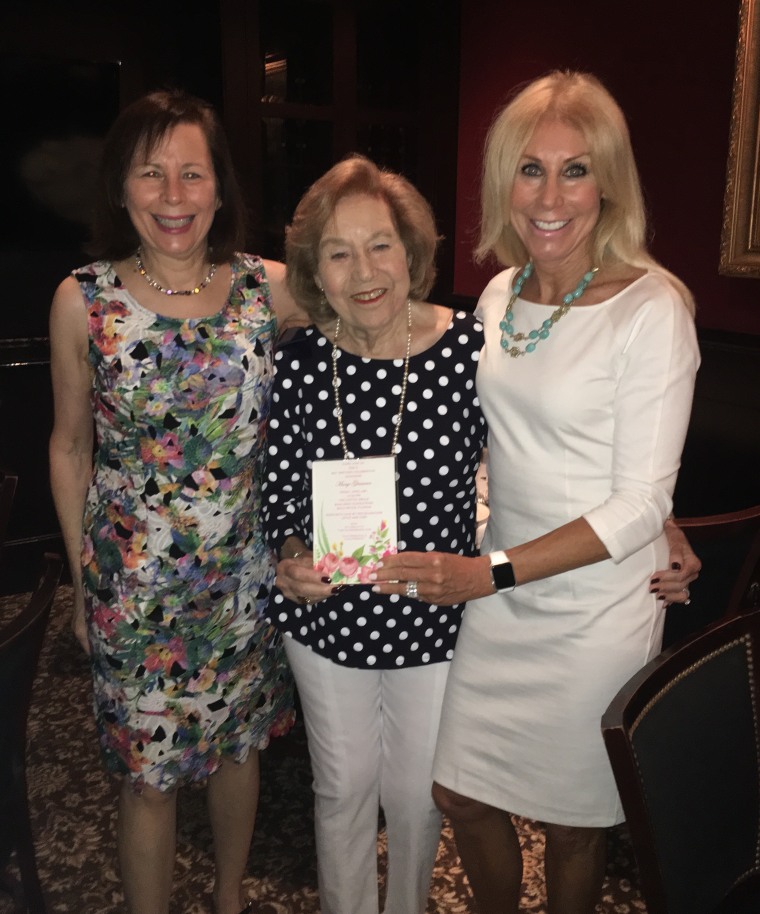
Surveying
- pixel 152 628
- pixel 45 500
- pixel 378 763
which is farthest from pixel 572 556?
pixel 45 500

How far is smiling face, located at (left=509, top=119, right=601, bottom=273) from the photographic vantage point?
148 centimetres

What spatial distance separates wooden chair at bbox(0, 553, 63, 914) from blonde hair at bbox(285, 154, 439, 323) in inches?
27.0

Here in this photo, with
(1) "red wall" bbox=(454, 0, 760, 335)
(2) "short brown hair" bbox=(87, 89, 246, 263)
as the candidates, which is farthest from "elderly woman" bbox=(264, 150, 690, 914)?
(1) "red wall" bbox=(454, 0, 760, 335)

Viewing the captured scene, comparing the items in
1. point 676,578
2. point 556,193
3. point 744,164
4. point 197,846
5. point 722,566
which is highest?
point 744,164

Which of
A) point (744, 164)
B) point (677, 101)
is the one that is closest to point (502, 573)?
point (744, 164)

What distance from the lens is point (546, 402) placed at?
4.83 feet

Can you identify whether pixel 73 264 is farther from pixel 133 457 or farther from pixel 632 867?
pixel 632 867

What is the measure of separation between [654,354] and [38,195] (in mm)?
3695

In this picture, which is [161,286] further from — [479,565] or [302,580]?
[479,565]

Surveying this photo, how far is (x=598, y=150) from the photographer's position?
1474 mm

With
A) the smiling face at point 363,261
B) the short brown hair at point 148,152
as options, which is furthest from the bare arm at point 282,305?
the smiling face at point 363,261

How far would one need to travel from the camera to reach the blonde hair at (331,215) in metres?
1.57

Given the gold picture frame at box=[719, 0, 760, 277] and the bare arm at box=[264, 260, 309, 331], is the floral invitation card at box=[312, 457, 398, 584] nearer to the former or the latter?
the bare arm at box=[264, 260, 309, 331]

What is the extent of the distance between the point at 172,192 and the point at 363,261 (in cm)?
41
